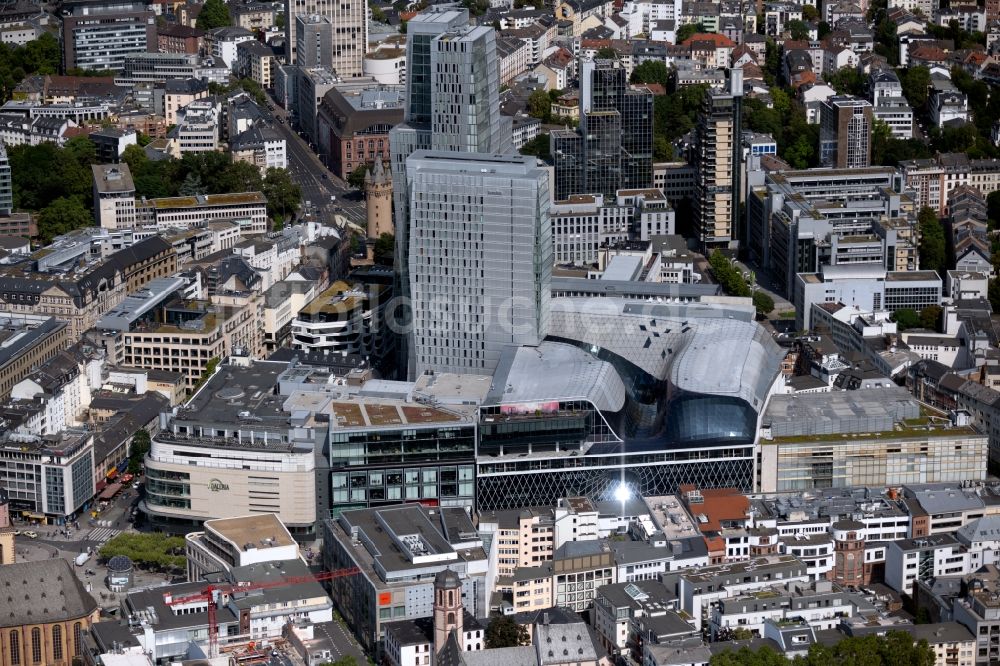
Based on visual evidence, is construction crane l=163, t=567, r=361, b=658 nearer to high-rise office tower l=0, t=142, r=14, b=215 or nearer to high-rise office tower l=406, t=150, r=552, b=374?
high-rise office tower l=406, t=150, r=552, b=374

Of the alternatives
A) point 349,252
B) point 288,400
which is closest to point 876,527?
point 288,400

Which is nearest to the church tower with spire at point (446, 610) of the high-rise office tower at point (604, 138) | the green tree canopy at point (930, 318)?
the green tree canopy at point (930, 318)

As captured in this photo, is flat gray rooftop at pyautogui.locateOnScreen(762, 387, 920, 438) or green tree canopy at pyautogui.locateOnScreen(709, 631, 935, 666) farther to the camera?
flat gray rooftop at pyautogui.locateOnScreen(762, 387, 920, 438)

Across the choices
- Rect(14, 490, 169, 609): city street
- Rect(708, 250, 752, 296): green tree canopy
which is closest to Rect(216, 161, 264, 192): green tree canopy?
Rect(708, 250, 752, 296): green tree canopy

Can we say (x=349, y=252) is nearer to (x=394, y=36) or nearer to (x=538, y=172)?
(x=538, y=172)

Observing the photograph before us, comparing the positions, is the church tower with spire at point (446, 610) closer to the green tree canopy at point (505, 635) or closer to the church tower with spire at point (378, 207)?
the green tree canopy at point (505, 635)

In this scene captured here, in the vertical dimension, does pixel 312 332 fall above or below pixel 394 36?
below
